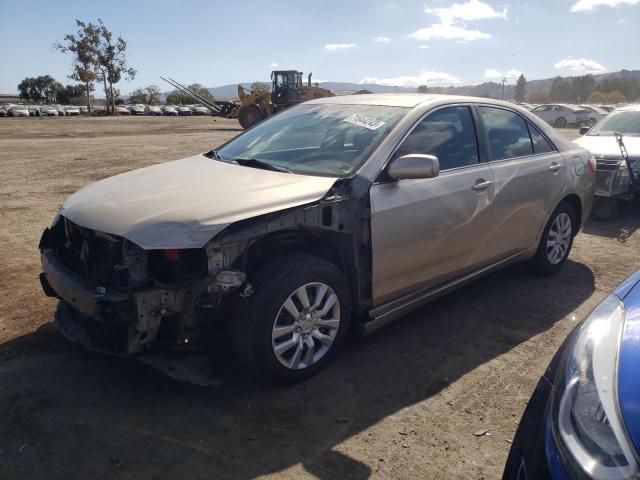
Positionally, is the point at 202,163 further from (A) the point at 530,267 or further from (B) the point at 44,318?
(A) the point at 530,267

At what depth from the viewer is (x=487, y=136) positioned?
13.4ft

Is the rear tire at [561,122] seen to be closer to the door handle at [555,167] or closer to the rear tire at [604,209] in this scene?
the rear tire at [604,209]

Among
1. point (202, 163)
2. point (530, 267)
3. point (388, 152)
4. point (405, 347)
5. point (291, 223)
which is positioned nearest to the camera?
point (291, 223)

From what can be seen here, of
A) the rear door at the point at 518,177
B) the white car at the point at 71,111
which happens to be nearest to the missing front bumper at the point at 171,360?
the rear door at the point at 518,177

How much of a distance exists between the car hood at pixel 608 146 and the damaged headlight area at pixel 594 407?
6362 millimetres

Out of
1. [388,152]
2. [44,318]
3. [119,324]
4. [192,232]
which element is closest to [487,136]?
[388,152]

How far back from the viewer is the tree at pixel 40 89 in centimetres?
7319

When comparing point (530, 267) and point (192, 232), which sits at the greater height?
point (192, 232)

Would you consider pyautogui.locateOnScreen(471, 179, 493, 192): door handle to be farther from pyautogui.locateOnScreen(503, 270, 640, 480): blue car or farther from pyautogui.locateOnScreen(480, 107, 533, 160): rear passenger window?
pyautogui.locateOnScreen(503, 270, 640, 480): blue car

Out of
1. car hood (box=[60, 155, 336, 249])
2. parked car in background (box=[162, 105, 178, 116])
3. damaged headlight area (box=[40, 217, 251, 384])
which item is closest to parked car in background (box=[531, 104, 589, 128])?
car hood (box=[60, 155, 336, 249])

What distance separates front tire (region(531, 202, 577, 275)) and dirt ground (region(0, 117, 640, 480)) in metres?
0.46

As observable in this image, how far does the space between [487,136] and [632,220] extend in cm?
483

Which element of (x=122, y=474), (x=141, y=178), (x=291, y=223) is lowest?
(x=122, y=474)

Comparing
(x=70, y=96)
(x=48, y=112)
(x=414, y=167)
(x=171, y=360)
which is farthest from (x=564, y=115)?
(x=70, y=96)
